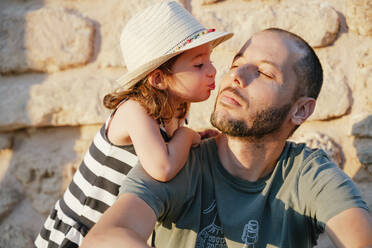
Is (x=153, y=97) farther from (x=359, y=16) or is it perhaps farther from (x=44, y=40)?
(x=359, y=16)

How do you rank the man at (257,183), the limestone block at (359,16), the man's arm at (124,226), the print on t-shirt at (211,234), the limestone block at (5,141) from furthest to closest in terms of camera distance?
the limestone block at (5,141), the limestone block at (359,16), the print on t-shirt at (211,234), the man at (257,183), the man's arm at (124,226)

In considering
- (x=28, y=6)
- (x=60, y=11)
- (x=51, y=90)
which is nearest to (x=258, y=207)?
(x=51, y=90)

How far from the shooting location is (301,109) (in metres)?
1.76

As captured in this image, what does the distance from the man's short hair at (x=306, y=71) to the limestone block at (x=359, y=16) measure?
34 centimetres

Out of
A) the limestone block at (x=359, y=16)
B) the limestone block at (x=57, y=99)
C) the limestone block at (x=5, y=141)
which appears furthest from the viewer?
the limestone block at (x=5, y=141)

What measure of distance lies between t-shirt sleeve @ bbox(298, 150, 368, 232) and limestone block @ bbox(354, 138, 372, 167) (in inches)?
15.4

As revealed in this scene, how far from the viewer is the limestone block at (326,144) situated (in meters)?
1.96

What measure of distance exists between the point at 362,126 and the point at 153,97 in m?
0.90

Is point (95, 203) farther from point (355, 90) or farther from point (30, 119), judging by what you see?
point (355, 90)

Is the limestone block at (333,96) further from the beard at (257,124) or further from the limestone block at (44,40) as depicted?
the limestone block at (44,40)

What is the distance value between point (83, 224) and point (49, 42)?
0.95m

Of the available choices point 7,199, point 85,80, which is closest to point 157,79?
point 85,80

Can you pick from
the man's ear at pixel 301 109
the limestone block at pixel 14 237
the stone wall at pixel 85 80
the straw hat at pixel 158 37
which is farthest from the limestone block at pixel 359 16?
the limestone block at pixel 14 237

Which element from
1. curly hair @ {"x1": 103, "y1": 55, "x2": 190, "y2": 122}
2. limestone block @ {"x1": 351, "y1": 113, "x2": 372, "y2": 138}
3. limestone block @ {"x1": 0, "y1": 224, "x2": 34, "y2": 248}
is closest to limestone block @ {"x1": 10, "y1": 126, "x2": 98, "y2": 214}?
limestone block @ {"x1": 0, "y1": 224, "x2": 34, "y2": 248}
